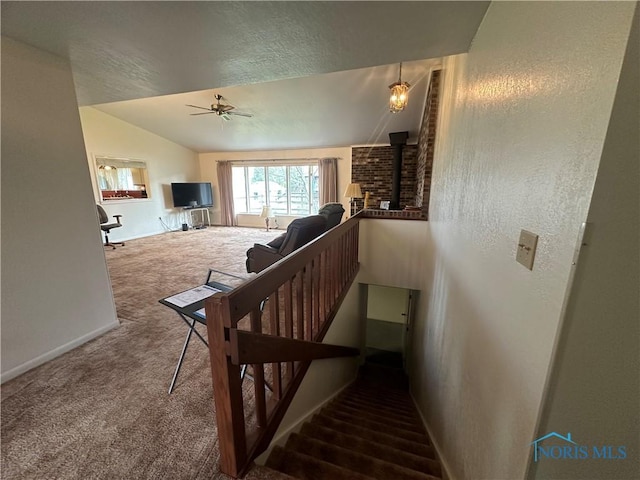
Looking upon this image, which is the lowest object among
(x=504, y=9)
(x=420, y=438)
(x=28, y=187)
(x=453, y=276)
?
(x=420, y=438)

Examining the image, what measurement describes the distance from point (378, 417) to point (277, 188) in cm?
638

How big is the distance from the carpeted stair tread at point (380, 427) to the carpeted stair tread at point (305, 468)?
0.85 metres

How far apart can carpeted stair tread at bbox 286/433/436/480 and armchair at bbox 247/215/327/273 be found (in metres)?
1.82

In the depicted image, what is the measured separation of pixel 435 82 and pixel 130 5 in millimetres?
2866

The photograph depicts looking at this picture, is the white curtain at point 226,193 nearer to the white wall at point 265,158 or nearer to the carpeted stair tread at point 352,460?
the white wall at point 265,158

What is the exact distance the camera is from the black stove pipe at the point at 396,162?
5.36m

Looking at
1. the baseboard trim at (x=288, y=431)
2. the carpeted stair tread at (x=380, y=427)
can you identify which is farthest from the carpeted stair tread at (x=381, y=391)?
the baseboard trim at (x=288, y=431)

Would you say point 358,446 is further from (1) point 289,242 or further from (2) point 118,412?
(1) point 289,242

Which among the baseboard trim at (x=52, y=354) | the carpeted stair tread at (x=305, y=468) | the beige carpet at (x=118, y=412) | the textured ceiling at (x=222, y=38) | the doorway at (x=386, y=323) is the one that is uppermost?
the textured ceiling at (x=222, y=38)

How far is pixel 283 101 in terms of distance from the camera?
4484 millimetres

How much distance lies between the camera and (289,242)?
3020mm

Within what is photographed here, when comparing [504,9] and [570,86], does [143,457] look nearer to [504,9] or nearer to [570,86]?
[570,86]

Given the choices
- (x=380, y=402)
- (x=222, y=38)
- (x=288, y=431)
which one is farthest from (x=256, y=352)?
(x=380, y=402)

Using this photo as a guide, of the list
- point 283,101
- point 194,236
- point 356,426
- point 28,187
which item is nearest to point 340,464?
point 356,426
